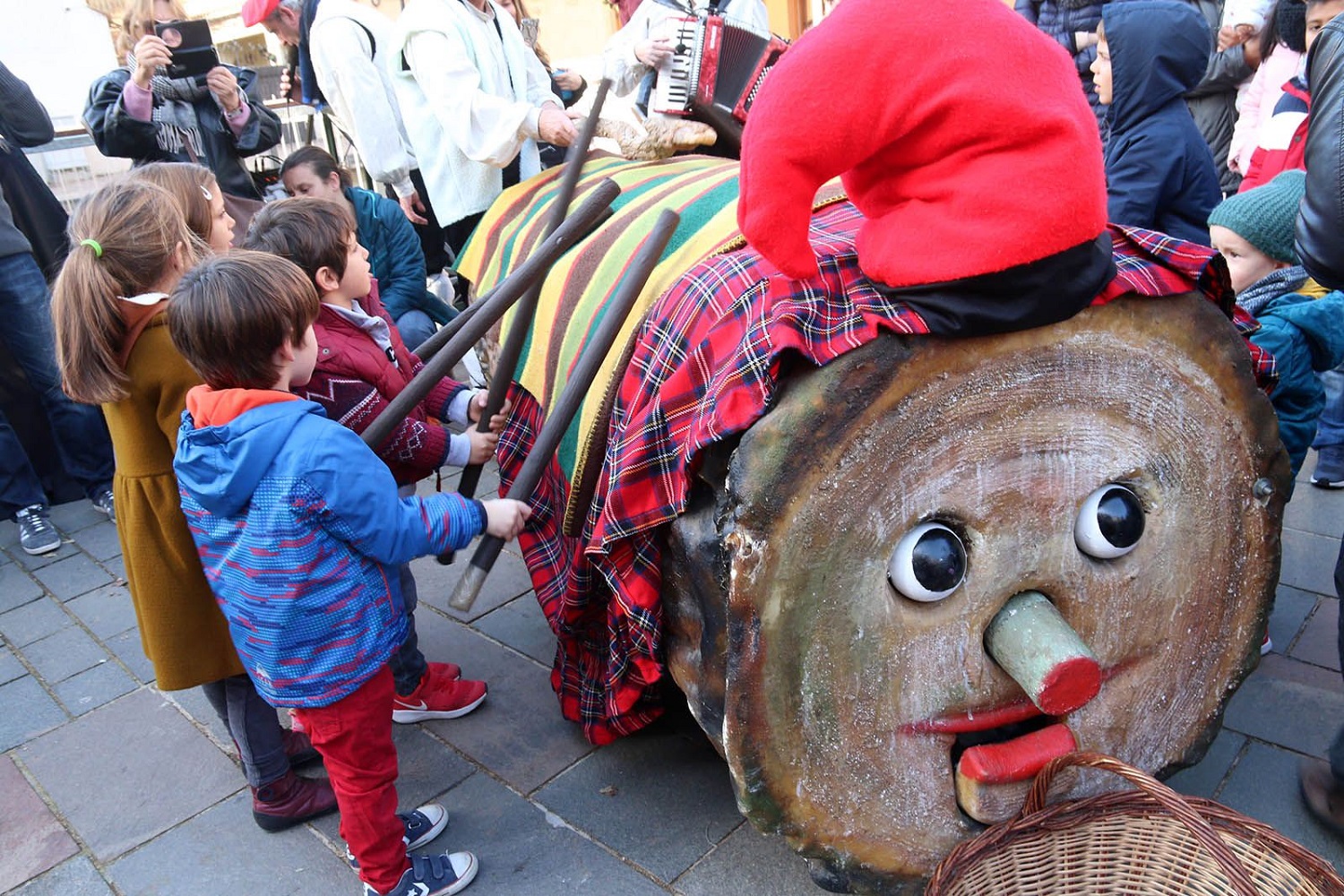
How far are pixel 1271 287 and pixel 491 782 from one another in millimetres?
2312

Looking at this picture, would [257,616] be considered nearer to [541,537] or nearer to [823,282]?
[541,537]

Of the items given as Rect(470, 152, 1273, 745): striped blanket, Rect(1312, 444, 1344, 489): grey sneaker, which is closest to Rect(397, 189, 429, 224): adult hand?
Rect(470, 152, 1273, 745): striped blanket

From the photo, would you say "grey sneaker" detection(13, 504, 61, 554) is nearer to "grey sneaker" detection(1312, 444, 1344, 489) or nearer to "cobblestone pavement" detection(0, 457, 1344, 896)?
"cobblestone pavement" detection(0, 457, 1344, 896)

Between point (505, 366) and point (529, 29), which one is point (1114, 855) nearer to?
point (505, 366)

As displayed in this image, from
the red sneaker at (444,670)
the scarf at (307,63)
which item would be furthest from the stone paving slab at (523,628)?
the scarf at (307,63)

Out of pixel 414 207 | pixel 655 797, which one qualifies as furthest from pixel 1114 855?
pixel 414 207

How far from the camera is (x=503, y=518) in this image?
1958mm

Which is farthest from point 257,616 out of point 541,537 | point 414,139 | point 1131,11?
point 1131,11

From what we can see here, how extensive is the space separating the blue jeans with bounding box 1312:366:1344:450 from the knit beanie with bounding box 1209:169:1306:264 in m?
1.29

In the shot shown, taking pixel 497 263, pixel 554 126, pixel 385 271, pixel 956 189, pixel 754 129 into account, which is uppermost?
pixel 754 129

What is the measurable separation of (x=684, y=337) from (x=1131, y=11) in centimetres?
202

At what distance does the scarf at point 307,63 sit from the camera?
4871 mm

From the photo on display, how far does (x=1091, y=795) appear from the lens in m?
1.82

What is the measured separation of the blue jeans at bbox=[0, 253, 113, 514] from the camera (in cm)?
386
